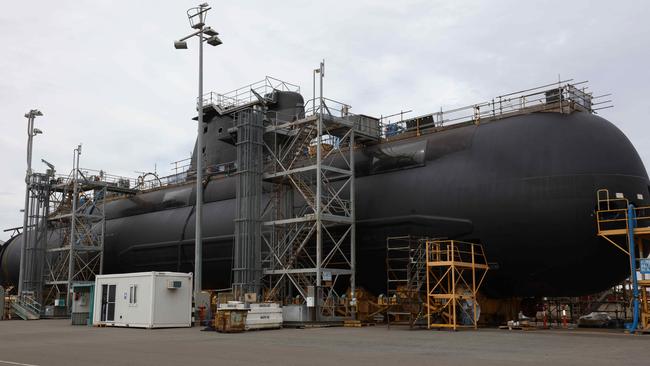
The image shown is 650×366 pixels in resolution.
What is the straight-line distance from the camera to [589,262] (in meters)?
23.1

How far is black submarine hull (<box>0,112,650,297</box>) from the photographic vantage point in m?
23.3

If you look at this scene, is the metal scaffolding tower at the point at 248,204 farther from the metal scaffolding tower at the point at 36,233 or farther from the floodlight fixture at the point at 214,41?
the metal scaffolding tower at the point at 36,233

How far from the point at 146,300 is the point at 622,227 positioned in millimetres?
19494

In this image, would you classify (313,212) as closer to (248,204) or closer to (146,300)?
(248,204)

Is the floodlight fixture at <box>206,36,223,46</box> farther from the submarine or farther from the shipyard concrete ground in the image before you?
the shipyard concrete ground

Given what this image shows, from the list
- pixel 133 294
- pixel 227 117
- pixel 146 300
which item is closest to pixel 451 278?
pixel 146 300

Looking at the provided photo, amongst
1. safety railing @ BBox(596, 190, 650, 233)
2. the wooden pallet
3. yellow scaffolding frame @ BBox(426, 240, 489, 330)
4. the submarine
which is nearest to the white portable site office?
the wooden pallet

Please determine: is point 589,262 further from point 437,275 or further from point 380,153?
point 380,153

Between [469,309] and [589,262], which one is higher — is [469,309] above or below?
below

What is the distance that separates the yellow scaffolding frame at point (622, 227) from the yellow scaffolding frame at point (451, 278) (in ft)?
15.3

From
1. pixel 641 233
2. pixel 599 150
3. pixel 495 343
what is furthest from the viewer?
pixel 599 150

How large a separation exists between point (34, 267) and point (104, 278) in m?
19.5

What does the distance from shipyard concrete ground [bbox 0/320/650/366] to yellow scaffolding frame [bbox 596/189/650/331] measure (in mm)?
2166

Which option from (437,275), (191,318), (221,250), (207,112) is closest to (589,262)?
(437,275)
